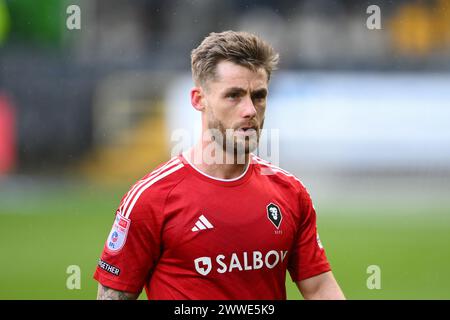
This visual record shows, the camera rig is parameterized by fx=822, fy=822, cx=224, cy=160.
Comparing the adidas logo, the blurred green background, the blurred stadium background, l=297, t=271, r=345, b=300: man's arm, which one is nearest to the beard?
the adidas logo

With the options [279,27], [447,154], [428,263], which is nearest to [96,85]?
[279,27]

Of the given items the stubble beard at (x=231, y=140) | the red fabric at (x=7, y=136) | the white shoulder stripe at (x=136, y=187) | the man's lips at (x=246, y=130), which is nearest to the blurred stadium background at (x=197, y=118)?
the red fabric at (x=7, y=136)

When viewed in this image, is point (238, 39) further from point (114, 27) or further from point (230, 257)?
point (114, 27)

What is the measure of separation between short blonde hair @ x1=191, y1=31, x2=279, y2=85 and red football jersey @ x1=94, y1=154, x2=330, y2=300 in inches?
20.0

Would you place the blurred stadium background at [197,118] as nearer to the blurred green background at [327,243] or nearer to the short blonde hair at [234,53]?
the blurred green background at [327,243]

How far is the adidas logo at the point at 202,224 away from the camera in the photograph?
4.06 meters

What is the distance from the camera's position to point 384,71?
19.6 m

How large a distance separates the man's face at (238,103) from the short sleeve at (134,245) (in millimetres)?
500

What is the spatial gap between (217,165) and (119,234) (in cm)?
61

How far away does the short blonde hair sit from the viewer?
4098 mm
